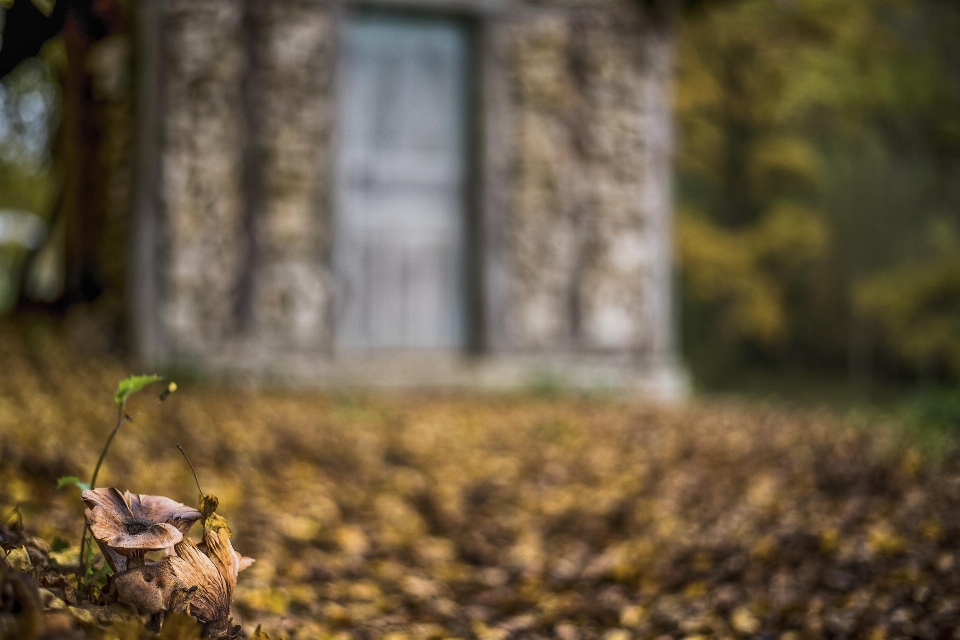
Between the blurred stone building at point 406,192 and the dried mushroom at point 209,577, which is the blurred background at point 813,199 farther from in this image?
the dried mushroom at point 209,577

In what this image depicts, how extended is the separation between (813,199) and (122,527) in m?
12.8

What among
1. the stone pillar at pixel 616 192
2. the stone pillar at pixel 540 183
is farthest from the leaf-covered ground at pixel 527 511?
the stone pillar at pixel 616 192

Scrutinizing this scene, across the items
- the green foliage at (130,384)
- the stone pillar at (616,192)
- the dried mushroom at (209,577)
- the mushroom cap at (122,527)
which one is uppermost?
the stone pillar at (616,192)

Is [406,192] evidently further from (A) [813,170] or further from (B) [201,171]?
(A) [813,170]

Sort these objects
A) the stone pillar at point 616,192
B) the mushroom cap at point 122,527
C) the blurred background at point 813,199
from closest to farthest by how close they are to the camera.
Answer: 1. the mushroom cap at point 122,527
2. the stone pillar at point 616,192
3. the blurred background at point 813,199

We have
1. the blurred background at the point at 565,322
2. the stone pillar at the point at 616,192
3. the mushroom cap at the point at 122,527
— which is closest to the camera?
the mushroom cap at the point at 122,527

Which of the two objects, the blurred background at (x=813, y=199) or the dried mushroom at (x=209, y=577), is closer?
the dried mushroom at (x=209, y=577)

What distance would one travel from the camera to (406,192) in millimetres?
6793

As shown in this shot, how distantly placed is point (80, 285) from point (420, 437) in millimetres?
3194

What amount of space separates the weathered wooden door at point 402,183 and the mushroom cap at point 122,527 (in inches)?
202

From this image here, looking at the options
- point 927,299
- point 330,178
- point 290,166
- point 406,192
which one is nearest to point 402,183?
point 406,192

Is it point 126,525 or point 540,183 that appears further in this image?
point 540,183

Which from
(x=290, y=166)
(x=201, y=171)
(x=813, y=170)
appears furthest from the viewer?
(x=813, y=170)

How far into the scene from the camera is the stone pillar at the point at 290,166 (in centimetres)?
626
